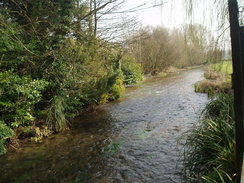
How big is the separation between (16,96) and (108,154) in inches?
138

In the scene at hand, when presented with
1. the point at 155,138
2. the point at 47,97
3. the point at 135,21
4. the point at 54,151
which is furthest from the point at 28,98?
the point at 135,21

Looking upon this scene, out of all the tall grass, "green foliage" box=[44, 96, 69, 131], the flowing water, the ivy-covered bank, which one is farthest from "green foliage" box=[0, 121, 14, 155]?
the tall grass

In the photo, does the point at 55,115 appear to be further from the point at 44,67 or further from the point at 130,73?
the point at 130,73

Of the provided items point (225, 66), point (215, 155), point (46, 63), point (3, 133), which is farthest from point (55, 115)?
point (225, 66)

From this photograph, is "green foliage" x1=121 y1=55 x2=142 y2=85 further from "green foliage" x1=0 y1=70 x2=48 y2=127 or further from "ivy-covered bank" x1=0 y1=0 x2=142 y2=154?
"green foliage" x1=0 y1=70 x2=48 y2=127

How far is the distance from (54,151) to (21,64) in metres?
3.56

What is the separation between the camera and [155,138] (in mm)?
5734

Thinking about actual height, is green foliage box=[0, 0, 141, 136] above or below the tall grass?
above

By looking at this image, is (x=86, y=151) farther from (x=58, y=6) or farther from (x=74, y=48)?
(x=58, y=6)

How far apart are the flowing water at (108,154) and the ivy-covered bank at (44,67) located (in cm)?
87

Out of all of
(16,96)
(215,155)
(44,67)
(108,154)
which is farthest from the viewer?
(44,67)

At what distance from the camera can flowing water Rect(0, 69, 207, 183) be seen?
3.98 metres

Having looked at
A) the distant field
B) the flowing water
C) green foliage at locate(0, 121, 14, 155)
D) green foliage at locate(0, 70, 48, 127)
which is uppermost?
the distant field

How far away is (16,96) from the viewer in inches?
234
